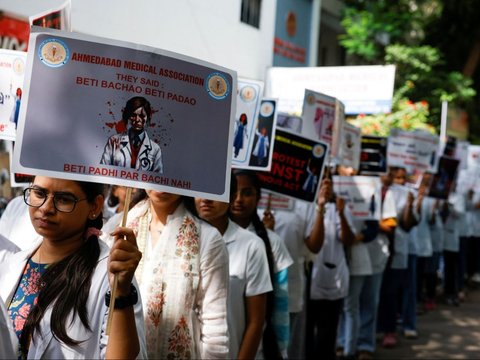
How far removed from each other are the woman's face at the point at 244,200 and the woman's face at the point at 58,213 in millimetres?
2176

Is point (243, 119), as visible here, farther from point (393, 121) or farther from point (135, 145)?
point (393, 121)

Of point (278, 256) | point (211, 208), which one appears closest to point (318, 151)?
point (278, 256)

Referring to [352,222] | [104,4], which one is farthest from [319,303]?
[104,4]

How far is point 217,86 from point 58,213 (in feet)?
2.40

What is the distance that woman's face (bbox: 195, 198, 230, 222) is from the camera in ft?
14.7

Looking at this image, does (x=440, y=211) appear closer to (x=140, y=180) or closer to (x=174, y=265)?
(x=174, y=265)

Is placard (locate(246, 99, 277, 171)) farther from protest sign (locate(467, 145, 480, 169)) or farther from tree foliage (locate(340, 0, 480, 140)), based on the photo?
tree foliage (locate(340, 0, 480, 140))

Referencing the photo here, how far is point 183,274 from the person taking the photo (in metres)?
3.70

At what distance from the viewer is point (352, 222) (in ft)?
26.1

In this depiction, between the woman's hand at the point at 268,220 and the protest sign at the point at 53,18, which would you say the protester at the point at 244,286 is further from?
the woman's hand at the point at 268,220

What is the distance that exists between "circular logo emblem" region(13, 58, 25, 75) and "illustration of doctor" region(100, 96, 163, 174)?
1549 millimetres

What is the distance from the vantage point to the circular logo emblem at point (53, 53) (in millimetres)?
2664

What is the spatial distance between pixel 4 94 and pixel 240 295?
163cm

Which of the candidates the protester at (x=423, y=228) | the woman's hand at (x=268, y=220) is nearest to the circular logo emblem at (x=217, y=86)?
the woman's hand at (x=268, y=220)
